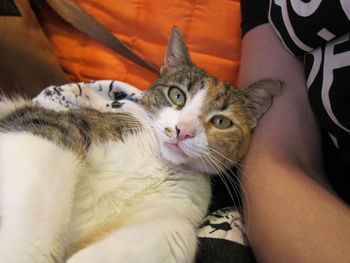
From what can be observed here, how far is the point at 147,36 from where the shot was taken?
170cm

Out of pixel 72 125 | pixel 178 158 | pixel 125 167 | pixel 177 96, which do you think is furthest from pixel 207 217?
pixel 72 125

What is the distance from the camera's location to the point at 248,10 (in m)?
1.48

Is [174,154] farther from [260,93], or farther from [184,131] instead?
[260,93]

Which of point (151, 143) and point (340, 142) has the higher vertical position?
point (340, 142)

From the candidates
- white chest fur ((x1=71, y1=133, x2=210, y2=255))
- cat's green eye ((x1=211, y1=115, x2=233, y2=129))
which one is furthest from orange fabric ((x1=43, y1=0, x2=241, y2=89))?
white chest fur ((x1=71, y1=133, x2=210, y2=255))

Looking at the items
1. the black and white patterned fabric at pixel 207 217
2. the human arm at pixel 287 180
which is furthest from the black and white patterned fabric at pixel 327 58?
the black and white patterned fabric at pixel 207 217

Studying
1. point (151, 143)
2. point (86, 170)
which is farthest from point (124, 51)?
point (86, 170)

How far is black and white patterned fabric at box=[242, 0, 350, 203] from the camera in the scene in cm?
90

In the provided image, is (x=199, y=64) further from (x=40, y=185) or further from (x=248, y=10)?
(x=40, y=185)

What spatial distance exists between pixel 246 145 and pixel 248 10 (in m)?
0.71

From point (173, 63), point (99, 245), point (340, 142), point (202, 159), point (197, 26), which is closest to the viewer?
point (99, 245)

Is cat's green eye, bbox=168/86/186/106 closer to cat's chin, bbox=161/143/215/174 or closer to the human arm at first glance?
cat's chin, bbox=161/143/215/174

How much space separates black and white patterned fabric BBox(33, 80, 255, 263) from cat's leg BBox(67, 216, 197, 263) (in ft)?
0.23

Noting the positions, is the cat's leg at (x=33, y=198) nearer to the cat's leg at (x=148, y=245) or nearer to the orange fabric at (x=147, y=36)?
the cat's leg at (x=148, y=245)
